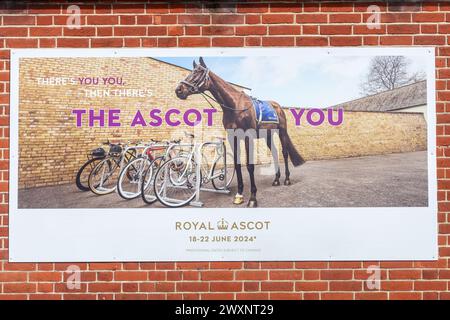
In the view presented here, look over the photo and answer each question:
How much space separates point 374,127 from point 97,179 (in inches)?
101

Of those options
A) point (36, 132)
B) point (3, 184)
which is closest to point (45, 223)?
point (3, 184)

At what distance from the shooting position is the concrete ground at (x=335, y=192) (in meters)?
2.74

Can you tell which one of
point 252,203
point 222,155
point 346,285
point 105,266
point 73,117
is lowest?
point 346,285

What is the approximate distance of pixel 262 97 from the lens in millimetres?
2828

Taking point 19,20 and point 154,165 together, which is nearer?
point 19,20

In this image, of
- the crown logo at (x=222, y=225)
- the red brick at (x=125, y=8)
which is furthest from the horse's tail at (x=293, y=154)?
the red brick at (x=125, y=8)

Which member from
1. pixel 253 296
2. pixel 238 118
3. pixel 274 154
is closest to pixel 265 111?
pixel 238 118

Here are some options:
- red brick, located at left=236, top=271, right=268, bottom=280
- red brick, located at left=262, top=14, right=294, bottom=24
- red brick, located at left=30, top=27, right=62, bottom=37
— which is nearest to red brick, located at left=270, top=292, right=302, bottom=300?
red brick, located at left=236, top=271, right=268, bottom=280

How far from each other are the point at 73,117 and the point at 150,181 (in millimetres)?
889

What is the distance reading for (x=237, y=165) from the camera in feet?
9.28

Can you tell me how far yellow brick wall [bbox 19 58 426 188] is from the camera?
2752 mm

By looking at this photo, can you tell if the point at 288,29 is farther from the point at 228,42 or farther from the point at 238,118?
the point at 238,118

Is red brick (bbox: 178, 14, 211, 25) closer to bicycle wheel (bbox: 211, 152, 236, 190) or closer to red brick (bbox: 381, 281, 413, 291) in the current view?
bicycle wheel (bbox: 211, 152, 236, 190)

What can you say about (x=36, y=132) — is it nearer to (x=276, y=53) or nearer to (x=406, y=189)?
(x=276, y=53)
